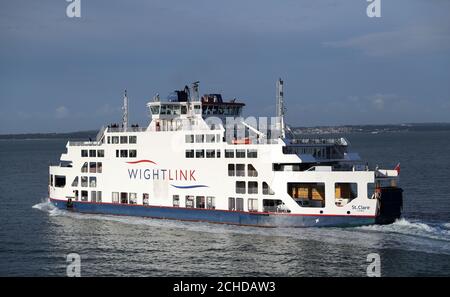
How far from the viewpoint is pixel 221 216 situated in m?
42.4

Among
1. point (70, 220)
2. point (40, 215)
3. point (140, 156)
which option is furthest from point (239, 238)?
point (40, 215)

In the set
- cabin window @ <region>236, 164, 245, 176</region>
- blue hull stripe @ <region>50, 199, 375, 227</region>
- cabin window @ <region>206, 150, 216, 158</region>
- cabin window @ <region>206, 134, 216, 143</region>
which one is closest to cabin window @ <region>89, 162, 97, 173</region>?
blue hull stripe @ <region>50, 199, 375, 227</region>

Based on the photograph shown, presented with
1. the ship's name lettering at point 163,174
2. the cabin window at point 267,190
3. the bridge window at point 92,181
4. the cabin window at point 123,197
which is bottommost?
the cabin window at point 123,197

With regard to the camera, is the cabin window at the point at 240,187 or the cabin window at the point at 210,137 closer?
the cabin window at the point at 240,187

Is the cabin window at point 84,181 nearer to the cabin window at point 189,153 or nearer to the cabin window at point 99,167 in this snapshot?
the cabin window at point 99,167

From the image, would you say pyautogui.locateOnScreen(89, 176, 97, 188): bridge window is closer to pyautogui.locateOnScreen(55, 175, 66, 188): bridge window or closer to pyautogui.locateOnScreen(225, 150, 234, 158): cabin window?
pyautogui.locateOnScreen(55, 175, 66, 188): bridge window

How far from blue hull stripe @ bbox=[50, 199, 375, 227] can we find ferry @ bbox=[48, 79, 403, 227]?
0.22ft

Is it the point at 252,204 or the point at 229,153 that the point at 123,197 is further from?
the point at 252,204

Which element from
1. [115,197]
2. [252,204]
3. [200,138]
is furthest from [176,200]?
[252,204]

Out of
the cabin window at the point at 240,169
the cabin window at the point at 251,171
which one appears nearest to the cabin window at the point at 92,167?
the cabin window at the point at 240,169

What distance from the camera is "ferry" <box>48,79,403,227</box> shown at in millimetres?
38812

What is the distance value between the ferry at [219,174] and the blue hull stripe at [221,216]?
66 mm

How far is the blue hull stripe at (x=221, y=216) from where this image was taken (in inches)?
1516

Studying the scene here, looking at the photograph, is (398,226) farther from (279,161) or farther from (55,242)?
(55,242)
